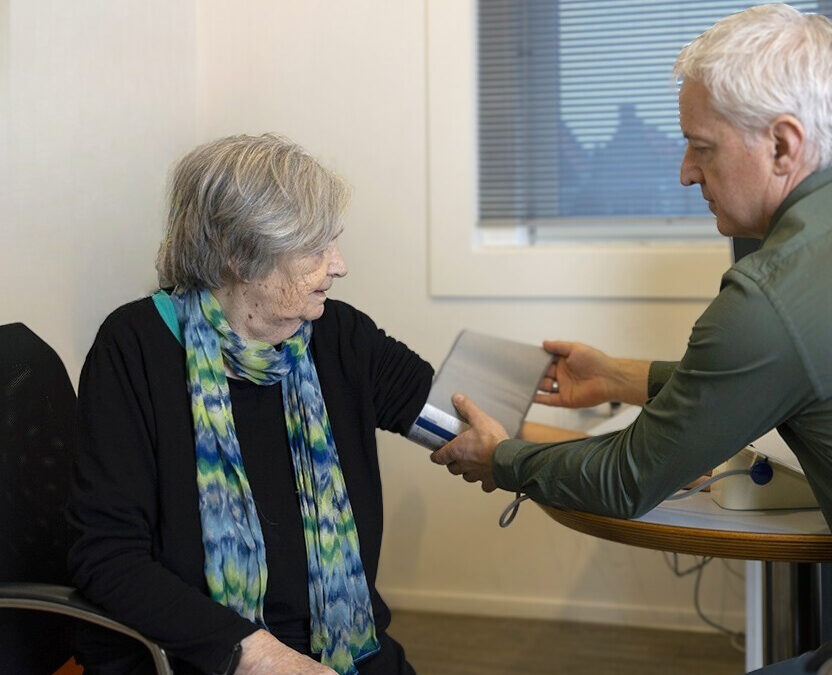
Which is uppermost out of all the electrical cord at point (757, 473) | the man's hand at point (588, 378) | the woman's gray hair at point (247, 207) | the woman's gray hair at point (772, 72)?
the woman's gray hair at point (772, 72)

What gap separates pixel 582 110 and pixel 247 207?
177cm

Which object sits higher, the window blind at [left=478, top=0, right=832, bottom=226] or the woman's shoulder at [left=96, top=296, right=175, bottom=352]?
the window blind at [left=478, top=0, right=832, bottom=226]

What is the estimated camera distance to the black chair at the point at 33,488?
1.54 meters

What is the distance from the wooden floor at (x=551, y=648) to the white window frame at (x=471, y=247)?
0.97 meters

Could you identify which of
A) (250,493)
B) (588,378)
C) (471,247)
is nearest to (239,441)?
(250,493)

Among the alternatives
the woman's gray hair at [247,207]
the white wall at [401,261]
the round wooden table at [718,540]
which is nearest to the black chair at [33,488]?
the woman's gray hair at [247,207]

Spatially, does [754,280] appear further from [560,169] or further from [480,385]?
[560,169]

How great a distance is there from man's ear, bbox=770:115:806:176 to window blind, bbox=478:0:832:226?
1.71 meters

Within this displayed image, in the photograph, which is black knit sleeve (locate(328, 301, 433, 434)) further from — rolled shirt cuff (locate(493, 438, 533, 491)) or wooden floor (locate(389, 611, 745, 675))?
wooden floor (locate(389, 611, 745, 675))

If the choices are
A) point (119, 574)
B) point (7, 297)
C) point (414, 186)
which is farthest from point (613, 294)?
point (119, 574)

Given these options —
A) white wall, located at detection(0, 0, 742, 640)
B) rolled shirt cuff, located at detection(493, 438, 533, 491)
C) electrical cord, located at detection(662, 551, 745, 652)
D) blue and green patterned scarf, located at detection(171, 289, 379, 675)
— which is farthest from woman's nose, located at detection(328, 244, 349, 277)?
electrical cord, located at detection(662, 551, 745, 652)

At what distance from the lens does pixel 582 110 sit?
3.09m

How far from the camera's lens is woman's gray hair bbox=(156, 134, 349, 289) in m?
1.55

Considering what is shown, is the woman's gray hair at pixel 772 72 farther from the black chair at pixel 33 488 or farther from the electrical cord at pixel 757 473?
the black chair at pixel 33 488
